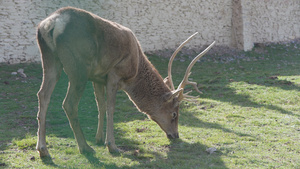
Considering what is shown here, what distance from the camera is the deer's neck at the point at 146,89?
245 inches

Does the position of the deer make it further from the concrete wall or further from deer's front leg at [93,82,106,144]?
the concrete wall

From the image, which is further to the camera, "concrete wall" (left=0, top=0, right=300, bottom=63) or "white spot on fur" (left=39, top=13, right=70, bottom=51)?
"concrete wall" (left=0, top=0, right=300, bottom=63)

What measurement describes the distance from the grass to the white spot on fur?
168 cm

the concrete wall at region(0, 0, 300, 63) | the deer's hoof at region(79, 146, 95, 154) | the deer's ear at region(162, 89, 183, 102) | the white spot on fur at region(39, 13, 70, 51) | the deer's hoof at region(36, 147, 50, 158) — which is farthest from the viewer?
Result: the concrete wall at region(0, 0, 300, 63)

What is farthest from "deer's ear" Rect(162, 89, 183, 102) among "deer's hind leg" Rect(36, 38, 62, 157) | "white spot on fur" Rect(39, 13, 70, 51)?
"white spot on fur" Rect(39, 13, 70, 51)

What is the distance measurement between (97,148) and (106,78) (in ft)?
3.77

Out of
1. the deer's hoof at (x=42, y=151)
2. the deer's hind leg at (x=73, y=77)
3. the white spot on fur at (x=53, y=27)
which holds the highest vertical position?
the white spot on fur at (x=53, y=27)

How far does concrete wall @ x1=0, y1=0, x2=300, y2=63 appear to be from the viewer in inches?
476

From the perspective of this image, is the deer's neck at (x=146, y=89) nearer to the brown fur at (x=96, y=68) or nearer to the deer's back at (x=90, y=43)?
the brown fur at (x=96, y=68)

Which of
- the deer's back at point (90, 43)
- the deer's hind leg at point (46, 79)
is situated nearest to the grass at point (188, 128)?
the deer's hind leg at point (46, 79)

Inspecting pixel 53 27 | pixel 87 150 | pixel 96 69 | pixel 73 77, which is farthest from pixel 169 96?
pixel 53 27

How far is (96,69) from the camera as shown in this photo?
5570mm

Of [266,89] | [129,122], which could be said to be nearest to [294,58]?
[266,89]

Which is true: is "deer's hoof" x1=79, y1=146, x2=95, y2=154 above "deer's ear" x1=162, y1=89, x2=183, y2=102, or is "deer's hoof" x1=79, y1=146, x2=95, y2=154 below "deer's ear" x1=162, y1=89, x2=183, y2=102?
below
